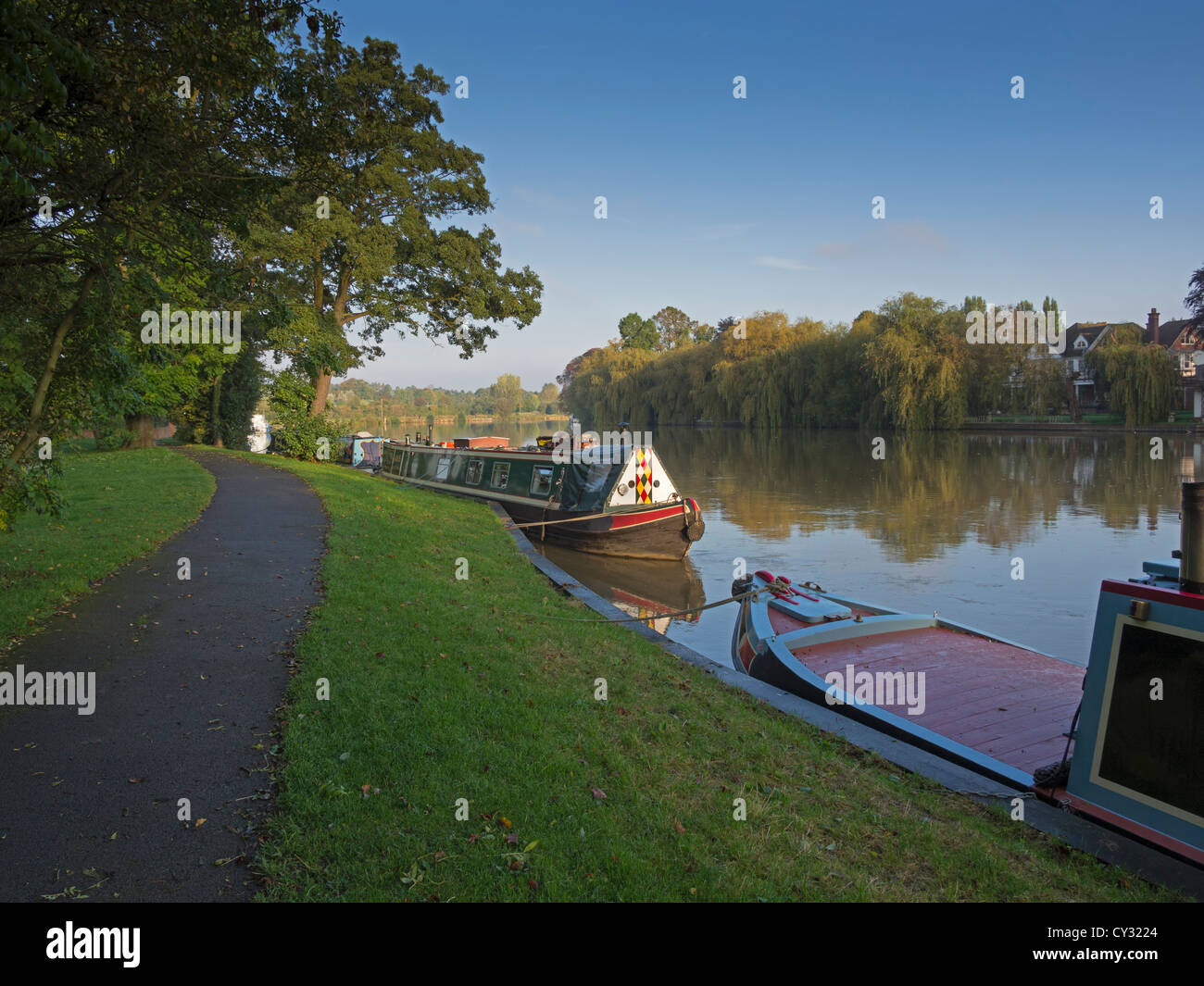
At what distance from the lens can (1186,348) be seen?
2598 inches

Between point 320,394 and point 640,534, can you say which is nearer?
point 640,534

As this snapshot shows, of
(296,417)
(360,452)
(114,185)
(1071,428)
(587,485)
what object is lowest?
(587,485)

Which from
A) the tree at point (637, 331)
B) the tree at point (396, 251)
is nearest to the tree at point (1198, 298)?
the tree at point (396, 251)

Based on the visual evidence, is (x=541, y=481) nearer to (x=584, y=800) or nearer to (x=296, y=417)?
(x=296, y=417)

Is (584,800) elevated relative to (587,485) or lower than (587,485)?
lower

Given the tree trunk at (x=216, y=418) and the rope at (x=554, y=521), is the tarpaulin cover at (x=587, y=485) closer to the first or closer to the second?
the rope at (x=554, y=521)

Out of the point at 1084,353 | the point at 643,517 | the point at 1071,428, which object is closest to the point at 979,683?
the point at 643,517

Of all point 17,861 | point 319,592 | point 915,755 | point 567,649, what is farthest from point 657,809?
point 319,592

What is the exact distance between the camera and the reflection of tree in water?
68.4 ft

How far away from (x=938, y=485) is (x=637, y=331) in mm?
119007

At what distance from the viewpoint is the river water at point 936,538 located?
13273 millimetres

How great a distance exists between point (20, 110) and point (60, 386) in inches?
107

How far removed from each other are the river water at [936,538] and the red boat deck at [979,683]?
7.63 feet
